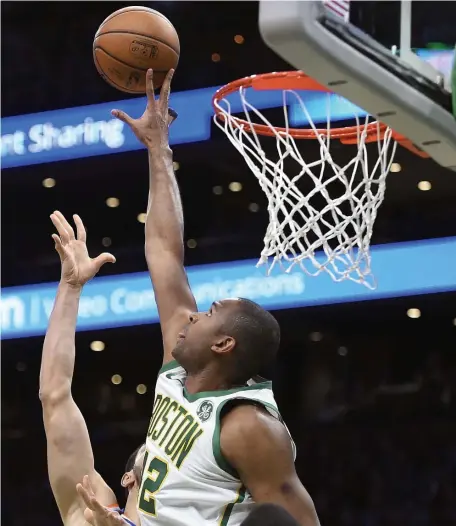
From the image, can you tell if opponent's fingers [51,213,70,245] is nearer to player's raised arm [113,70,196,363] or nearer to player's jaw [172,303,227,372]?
player's raised arm [113,70,196,363]

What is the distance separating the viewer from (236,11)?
320 inches

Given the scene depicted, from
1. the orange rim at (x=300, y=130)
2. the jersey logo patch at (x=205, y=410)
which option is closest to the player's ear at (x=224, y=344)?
the jersey logo patch at (x=205, y=410)

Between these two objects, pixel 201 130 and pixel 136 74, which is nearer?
pixel 136 74

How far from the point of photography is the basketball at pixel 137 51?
11.3ft

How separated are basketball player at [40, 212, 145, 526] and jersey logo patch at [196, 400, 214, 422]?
0.61m

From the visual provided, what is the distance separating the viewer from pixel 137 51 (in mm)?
3436

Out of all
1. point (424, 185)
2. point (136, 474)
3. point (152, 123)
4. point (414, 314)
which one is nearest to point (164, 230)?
point (152, 123)

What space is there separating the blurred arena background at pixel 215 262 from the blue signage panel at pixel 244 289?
45 millimetres

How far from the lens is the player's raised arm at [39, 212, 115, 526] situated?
10.7 feet

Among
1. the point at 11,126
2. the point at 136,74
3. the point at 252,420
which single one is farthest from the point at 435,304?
the point at 252,420

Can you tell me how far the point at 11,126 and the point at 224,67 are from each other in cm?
142

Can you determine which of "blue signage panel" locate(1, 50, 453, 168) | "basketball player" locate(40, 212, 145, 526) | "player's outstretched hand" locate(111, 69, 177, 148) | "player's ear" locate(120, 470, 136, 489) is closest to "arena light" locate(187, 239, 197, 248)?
"blue signage panel" locate(1, 50, 453, 168)

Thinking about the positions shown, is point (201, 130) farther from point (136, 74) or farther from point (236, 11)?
point (136, 74)

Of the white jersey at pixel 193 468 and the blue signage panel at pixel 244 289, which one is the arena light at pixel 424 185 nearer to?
the blue signage panel at pixel 244 289
